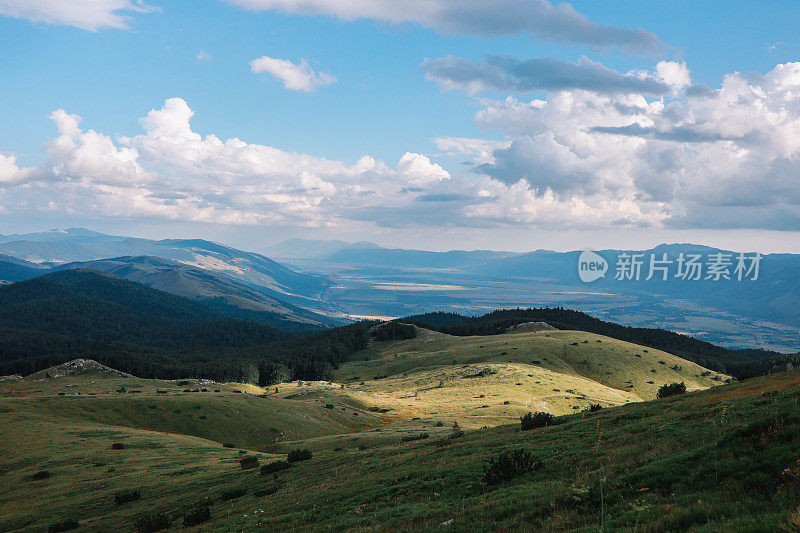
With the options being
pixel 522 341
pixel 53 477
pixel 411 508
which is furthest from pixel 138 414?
pixel 522 341

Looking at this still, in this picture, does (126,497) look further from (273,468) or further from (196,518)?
(196,518)

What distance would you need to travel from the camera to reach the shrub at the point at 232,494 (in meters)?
27.5

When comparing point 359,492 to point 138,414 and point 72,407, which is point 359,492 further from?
point 72,407

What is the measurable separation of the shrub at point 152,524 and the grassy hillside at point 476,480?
0.54 meters

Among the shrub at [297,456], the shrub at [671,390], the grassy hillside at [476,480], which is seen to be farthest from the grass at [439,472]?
the shrub at [671,390]

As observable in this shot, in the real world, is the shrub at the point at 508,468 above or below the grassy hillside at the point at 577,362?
above

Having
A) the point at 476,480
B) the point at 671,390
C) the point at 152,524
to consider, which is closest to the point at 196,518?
the point at 152,524

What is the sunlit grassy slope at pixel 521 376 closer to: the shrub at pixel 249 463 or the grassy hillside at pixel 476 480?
the shrub at pixel 249 463

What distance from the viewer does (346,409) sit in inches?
3167

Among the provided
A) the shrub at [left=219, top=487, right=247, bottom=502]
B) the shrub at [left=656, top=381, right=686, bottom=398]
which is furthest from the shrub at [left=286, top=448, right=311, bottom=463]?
the shrub at [left=656, top=381, right=686, bottom=398]

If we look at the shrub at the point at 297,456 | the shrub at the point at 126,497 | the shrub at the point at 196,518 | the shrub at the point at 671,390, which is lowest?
the shrub at the point at 126,497

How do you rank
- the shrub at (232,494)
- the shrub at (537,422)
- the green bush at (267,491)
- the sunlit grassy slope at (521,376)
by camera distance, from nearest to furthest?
1. the green bush at (267,491)
2. the shrub at (232,494)
3. the shrub at (537,422)
4. the sunlit grassy slope at (521,376)

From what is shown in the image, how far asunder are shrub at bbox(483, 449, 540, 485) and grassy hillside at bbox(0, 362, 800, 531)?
32 cm

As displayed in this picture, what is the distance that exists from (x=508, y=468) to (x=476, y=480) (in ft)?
5.63
